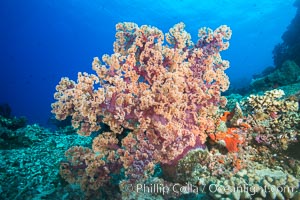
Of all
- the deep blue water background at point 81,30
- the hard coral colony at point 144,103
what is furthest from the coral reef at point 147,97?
the deep blue water background at point 81,30

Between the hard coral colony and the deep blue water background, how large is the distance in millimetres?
31426

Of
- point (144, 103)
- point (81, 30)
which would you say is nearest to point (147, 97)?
point (144, 103)

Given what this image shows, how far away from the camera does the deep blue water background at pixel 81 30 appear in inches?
2220

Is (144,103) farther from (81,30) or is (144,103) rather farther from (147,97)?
(81,30)

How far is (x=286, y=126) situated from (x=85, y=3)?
2687 inches

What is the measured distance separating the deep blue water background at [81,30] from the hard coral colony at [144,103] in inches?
1237

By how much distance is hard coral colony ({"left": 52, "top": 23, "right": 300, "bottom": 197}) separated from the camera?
3.20 m

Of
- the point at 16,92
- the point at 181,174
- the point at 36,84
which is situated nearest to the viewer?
the point at 181,174

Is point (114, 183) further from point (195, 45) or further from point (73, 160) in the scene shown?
point (195, 45)

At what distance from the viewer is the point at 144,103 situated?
123 inches

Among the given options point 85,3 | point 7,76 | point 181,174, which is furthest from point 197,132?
point 7,76

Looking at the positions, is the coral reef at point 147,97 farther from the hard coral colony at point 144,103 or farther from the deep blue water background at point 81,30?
the deep blue water background at point 81,30

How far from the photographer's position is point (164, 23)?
220 feet

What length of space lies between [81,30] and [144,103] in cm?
9992
